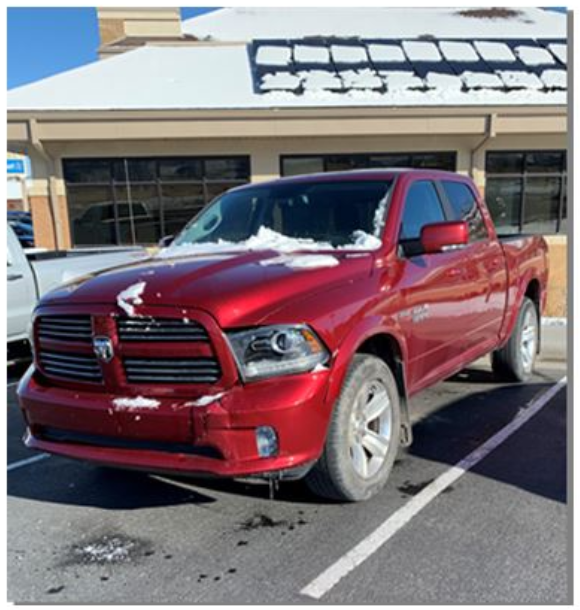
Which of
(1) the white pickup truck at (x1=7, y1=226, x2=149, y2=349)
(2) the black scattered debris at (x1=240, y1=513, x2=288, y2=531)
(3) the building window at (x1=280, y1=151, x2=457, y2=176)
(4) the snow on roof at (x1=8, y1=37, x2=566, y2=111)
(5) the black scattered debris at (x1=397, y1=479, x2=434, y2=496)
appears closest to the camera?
(2) the black scattered debris at (x1=240, y1=513, x2=288, y2=531)

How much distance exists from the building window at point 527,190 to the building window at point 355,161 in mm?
1246

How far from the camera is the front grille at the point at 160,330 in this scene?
2.85 meters

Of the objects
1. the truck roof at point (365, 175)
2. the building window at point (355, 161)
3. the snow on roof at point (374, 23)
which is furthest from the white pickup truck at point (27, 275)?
the snow on roof at point (374, 23)

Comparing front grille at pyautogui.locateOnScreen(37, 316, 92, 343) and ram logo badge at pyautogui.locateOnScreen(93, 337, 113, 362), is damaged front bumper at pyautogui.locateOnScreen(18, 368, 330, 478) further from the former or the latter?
front grille at pyautogui.locateOnScreen(37, 316, 92, 343)

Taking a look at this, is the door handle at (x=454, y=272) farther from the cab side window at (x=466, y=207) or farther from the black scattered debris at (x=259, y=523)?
the black scattered debris at (x=259, y=523)

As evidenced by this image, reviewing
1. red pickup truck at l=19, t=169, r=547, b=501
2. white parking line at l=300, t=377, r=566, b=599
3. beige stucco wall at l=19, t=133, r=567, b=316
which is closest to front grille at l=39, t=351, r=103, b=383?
red pickup truck at l=19, t=169, r=547, b=501

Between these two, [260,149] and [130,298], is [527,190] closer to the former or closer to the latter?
[260,149]

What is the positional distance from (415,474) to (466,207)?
7.86ft

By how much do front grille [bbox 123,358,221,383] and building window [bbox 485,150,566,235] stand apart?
1172 centimetres

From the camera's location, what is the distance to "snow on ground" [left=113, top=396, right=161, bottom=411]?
2912 mm

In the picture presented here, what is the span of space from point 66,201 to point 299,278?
35.0 ft

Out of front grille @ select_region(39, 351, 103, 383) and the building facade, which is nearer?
front grille @ select_region(39, 351, 103, 383)

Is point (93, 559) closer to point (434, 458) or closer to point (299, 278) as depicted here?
point (299, 278)

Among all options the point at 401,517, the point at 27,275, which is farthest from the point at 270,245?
the point at 27,275
